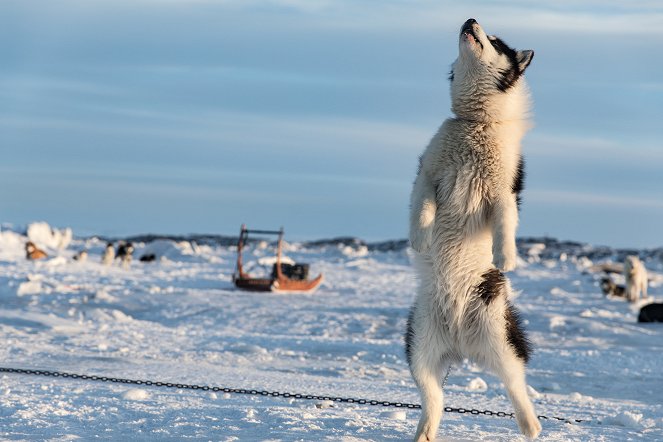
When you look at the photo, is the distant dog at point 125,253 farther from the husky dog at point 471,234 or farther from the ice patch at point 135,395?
the husky dog at point 471,234

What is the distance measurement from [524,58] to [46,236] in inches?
1795

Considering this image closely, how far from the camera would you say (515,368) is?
525 cm

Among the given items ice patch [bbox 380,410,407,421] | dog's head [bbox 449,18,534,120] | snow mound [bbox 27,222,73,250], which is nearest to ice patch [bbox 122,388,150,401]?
ice patch [bbox 380,410,407,421]

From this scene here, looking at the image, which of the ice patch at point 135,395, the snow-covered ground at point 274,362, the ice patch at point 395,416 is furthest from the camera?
the ice patch at point 135,395

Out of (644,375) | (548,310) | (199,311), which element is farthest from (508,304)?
(548,310)

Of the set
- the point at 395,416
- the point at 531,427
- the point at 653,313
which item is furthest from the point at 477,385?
the point at 653,313

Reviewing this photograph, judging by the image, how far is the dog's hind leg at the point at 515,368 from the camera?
17.1ft

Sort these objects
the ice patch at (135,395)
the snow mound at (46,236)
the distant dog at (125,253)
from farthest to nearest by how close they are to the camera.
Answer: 1. the snow mound at (46,236)
2. the distant dog at (125,253)
3. the ice patch at (135,395)

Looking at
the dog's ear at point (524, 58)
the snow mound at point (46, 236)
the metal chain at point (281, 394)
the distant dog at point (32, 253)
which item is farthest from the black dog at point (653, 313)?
the snow mound at point (46, 236)

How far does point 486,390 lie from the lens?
9.55m

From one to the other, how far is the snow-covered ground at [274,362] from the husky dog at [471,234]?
76 cm

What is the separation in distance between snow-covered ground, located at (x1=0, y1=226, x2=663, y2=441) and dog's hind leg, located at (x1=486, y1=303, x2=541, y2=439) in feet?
2.06

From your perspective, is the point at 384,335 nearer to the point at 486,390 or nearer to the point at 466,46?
the point at 486,390

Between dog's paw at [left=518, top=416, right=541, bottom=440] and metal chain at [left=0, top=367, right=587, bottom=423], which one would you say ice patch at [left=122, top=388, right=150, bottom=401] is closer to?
metal chain at [left=0, top=367, right=587, bottom=423]
